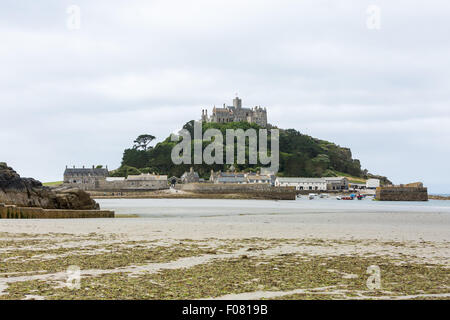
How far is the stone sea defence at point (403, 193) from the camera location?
96.5 meters

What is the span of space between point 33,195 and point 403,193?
3371 inches

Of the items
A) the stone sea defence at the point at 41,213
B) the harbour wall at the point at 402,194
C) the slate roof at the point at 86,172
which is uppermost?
the slate roof at the point at 86,172

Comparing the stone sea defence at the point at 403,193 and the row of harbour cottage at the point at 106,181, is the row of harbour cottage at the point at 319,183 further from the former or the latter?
the stone sea defence at the point at 403,193

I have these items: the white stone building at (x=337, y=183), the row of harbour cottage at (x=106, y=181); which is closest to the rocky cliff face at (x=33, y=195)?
the row of harbour cottage at (x=106, y=181)

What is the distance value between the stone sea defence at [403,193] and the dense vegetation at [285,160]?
62899 mm

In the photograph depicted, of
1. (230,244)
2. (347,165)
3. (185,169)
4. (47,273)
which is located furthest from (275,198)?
(347,165)

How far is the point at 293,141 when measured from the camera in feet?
604

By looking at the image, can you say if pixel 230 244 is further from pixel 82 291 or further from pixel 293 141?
pixel 293 141

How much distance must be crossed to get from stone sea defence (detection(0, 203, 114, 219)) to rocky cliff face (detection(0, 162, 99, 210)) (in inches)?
66.3

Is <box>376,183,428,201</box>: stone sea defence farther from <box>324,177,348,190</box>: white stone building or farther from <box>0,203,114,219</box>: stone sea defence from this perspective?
<box>0,203,114,219</box>: stone sea defence

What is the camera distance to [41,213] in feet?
86.2

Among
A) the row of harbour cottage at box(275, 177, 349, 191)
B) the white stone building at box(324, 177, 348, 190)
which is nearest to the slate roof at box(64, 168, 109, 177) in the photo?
the row of harbour cottage at box(275, 177, 349, 191)

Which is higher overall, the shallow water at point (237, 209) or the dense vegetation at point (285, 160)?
the dense vegetation at point (285, 160)

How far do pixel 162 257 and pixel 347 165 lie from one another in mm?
187343
